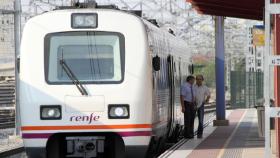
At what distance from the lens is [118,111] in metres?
12.8

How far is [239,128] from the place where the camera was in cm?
2406

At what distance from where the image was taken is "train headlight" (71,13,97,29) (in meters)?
13.2

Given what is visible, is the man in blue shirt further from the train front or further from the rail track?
the rail track

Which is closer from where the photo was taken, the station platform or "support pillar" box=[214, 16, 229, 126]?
the station platform

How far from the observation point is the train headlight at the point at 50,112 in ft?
42.2

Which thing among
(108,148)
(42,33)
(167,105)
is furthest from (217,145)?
(42,33)

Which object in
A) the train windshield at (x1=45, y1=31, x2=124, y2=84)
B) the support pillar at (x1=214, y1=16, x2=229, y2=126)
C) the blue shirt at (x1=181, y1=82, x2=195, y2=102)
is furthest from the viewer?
the support pillar at (x1=214, y1=16, x2=229, y2=126)

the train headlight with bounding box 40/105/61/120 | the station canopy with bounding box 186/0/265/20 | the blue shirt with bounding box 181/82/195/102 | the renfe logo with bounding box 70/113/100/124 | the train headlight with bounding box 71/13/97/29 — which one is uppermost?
the station canopy with bounding box 186/0/265/20

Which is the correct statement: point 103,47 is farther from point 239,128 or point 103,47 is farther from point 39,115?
point 239,128

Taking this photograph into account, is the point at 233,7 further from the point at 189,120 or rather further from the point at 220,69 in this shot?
the point at 220,69

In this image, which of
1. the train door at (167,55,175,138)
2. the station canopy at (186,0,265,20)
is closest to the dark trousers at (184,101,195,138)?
the train door at (167,55,175,138)

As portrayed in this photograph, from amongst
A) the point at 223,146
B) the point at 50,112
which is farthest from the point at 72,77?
the point at 223,146

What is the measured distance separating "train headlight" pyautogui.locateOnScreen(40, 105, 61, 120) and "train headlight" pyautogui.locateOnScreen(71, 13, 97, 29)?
54.4 inches

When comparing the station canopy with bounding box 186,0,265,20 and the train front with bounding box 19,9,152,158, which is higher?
the station canopy with bounding box 186,0,265,20
